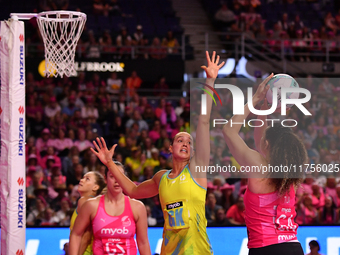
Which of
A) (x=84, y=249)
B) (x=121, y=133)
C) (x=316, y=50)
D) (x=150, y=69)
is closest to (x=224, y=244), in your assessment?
(x=84, y=249)

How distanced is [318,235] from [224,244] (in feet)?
5.13

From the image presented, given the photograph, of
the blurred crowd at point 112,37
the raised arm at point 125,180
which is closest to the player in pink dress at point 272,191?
the raised arm at point 125,180

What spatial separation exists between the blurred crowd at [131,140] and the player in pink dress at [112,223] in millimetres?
3366

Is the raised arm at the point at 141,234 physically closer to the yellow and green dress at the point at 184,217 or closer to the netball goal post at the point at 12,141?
the yellow and green dress at the point at 184,217

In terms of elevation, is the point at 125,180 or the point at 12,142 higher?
the point at 12,142

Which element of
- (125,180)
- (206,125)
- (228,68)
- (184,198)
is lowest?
(184,198)

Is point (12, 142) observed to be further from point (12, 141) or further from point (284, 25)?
point (284, 25)

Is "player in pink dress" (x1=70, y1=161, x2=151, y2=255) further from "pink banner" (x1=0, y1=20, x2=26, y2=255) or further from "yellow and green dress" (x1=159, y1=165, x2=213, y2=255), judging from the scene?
"pink banner" (x1=0, y1=20, x2=26, y2=255)

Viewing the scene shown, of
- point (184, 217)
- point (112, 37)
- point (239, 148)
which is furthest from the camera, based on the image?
point (112, 37)

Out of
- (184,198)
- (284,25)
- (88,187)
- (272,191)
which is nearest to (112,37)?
(284,25)

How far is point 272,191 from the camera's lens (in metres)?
3.82

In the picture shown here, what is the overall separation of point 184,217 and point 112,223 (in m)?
0.76

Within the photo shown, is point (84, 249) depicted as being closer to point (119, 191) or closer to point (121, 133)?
point (119, 191)

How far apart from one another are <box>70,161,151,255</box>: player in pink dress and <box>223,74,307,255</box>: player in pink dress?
1363 millimetres
